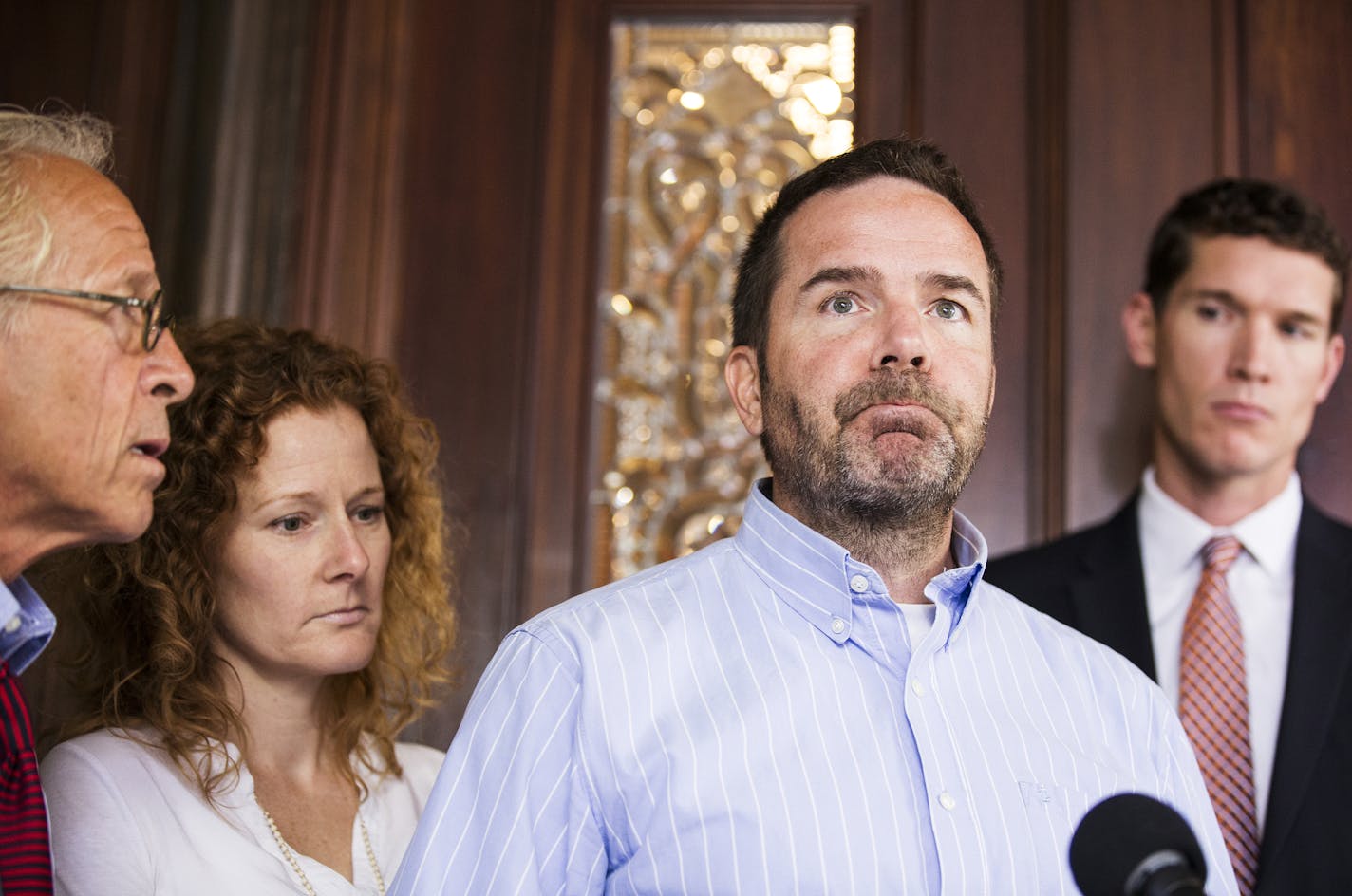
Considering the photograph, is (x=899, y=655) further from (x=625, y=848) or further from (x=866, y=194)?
(x=866, y=194)

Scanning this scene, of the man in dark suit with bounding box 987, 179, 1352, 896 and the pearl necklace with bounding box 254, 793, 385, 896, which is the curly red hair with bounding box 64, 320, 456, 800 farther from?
the man in dark suit with bounding box 987, 179, 1352, 896

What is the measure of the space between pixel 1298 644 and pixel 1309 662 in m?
0.04

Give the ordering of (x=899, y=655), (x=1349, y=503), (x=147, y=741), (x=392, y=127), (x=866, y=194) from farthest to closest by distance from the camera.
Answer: (x=392, y=127)
(x=1349, y=503)
(x=147, y=741)
(x=866, y=194)
(x=899, y=655)

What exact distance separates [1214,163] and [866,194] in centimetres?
143

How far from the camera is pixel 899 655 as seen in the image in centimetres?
167

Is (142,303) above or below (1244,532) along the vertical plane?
above

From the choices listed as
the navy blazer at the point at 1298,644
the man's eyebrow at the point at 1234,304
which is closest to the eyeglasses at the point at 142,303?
the navy blazer at the point at 1298,644

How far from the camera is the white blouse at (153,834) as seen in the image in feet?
6.10

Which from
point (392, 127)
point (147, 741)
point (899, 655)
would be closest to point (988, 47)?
point (392, 127)

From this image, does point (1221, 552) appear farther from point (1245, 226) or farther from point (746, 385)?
point (746, 385)

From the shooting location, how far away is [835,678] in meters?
1.64

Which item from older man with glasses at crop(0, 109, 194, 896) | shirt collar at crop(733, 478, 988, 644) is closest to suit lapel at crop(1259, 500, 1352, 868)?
shirt collar at crop(733, 478, 988, 644)

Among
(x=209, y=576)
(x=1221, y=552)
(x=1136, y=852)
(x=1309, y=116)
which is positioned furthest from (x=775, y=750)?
(x=1309, y=116)

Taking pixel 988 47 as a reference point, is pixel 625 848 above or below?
below
